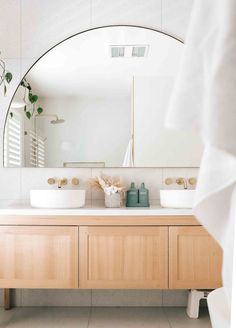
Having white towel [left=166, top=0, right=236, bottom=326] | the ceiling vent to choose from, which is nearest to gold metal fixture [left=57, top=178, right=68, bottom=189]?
the ceiling vent

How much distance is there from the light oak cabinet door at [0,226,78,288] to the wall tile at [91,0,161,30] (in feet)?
5.60

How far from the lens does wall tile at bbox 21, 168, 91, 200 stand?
3006mm

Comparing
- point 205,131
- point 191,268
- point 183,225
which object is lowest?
point 191,268

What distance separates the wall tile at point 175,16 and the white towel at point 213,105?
2682 mm

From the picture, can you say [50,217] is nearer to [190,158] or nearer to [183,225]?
[183,225]

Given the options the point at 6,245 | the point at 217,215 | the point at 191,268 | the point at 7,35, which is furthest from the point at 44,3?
the point at 217,215

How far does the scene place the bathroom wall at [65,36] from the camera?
9.77 feet

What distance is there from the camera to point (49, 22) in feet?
10.0

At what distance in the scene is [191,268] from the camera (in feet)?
7.83

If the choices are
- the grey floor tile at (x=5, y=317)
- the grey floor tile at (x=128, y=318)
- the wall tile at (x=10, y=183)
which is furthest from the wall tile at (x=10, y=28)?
the grey floor tile at (x=128, y=318)

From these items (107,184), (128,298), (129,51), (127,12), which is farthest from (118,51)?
(128,298)

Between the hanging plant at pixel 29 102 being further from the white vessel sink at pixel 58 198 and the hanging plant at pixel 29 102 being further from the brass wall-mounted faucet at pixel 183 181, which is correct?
the brass wall-mounted faucet at pixel 183 181

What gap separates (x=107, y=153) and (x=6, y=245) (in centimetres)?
106

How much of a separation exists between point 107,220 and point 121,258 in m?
0.25
